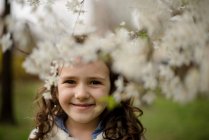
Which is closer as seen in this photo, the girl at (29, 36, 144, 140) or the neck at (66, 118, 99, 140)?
the girl at (29, 36, 144, 140)

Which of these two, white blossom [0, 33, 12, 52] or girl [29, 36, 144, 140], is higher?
white blossom [0, 33, 12, 52]

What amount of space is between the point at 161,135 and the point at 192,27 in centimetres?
556

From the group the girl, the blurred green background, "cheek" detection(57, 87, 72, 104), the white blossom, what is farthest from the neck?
the blurred green background

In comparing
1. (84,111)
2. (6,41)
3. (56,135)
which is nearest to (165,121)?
(56,135)

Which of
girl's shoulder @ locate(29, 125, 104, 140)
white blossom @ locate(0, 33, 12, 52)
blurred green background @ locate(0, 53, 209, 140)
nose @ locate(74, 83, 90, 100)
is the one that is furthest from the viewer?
blurred green background @ locate(0, 53, 209, 140)

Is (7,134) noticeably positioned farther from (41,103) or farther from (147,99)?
(147,99)

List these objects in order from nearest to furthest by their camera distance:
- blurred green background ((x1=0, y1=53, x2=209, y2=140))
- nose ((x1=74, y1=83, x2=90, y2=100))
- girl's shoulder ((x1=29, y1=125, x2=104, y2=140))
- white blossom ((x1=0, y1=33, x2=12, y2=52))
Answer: white blossom ((x1=0, y1=33, x2=12, y2=52))
nose ((x1=74, y1=83, x2=90, y2=100))
girl's shoulder ((x1=29, y1=125, x2=104, y2=140))
blurred green background ((x1=0, y1=53, x2=209, y2=140))

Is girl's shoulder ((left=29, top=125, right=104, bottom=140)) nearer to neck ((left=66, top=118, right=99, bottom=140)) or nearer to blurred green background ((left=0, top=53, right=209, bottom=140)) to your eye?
neck ((left=66, top=118, right=99, bottom=140))

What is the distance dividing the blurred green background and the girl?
10.8 ft

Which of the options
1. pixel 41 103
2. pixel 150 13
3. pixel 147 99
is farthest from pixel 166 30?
pixel 41 103

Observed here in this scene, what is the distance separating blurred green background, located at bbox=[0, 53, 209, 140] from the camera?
23.2 feet

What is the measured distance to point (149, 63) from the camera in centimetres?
188

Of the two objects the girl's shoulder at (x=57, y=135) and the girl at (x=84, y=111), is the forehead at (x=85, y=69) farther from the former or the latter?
the girl's shoulder at (x=57, y=135)

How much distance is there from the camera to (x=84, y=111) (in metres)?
2.34
